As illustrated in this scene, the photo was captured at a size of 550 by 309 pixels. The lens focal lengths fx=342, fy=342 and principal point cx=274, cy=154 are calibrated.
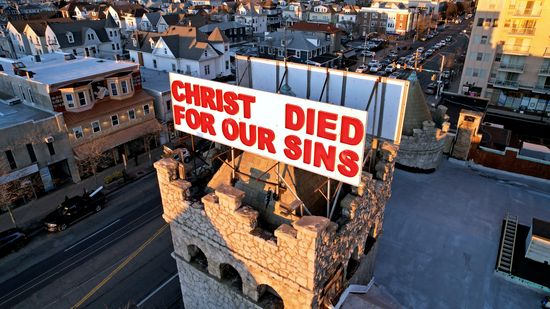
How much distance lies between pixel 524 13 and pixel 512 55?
21.1ft

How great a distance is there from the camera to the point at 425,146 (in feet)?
77.2

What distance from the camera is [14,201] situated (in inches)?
1307

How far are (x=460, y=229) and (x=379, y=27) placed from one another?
428 feet

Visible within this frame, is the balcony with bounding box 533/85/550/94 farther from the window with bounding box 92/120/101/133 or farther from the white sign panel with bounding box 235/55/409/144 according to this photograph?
the window with bounding box 92/120/101/133

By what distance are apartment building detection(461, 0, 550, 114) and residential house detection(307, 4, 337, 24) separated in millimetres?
79686

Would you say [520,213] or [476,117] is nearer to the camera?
[520,213]

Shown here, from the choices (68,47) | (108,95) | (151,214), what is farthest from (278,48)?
(151,214)

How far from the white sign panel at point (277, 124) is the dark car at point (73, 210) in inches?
947

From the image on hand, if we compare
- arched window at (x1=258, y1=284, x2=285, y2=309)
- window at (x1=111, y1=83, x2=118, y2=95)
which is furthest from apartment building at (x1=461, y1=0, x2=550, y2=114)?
arched window at (x1=258, y1=284, x2=285, y2=309)

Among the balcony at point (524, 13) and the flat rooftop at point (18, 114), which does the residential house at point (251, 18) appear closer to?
the balcony at point (524, 13)

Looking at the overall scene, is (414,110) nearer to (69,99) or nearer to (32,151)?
(69,99)

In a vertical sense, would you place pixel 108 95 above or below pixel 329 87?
below

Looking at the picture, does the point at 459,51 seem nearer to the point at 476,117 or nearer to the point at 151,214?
the point at 476,117

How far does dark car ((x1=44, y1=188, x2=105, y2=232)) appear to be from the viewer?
30234mm
